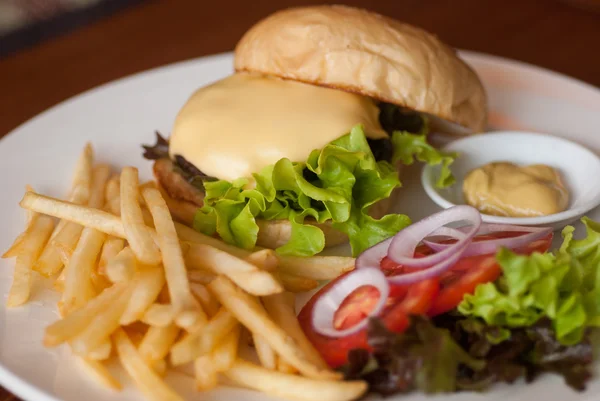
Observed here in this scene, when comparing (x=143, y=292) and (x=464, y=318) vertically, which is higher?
(x=143, y=292)

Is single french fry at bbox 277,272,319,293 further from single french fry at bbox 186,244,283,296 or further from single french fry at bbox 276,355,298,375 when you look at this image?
single french fry at bbox 276,355,298,375

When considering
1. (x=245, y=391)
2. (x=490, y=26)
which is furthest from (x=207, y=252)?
(x=490, y=26)

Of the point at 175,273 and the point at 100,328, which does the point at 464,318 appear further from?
the point at 100,328

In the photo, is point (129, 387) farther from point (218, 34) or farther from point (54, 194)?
point (218, 34)

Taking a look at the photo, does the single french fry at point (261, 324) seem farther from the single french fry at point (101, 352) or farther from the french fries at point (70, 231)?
the french fries at point (70, 231)

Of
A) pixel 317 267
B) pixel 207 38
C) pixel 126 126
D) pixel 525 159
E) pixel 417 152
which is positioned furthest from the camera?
pixel 207 38

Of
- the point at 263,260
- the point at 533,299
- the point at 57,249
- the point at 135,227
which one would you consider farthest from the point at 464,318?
the point at 57,249

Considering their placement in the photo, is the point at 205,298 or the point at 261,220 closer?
the point at 205,298
